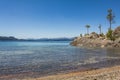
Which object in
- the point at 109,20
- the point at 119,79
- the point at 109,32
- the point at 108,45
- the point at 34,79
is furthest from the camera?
the point at 109,20

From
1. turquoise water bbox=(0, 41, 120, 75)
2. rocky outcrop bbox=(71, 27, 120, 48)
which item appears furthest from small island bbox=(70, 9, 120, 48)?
turquoise water bbox=(0, 41, 120, 75)

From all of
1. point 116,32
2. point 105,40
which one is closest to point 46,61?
point 105,40

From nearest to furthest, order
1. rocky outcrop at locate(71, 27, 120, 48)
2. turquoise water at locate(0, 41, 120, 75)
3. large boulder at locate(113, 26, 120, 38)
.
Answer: turquoise water at locate(0, 41, 120, 75) → rocky outcrop at locate(71, 27, 120, 48) → large boulder at locate(113, 26, 120, 38)

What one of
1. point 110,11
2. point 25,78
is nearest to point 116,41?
point 110,11

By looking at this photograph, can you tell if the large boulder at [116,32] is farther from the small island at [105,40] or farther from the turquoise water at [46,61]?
the turquoise water at [46,61]

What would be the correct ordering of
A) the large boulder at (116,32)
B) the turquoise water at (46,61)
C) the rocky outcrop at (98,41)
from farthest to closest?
the large boulder at (116,32)
the rocky outcrop at (98,41)
the turquoise water at (46,61)

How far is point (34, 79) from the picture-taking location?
23.4m

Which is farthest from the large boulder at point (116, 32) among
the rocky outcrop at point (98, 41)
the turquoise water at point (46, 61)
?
the turquoise water at point (46, 61)

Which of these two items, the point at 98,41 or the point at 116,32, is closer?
the point at 98,41

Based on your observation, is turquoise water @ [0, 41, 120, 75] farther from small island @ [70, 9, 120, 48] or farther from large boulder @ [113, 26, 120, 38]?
large boulder @ [113, 26, 120, 38]

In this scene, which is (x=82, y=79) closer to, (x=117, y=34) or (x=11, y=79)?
(x=11, y=79)

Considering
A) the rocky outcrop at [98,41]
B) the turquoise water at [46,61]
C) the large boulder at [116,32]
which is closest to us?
the turquoise water at [46,61]

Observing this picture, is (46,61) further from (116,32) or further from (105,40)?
(116,32)

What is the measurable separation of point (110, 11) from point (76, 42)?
27902mm
